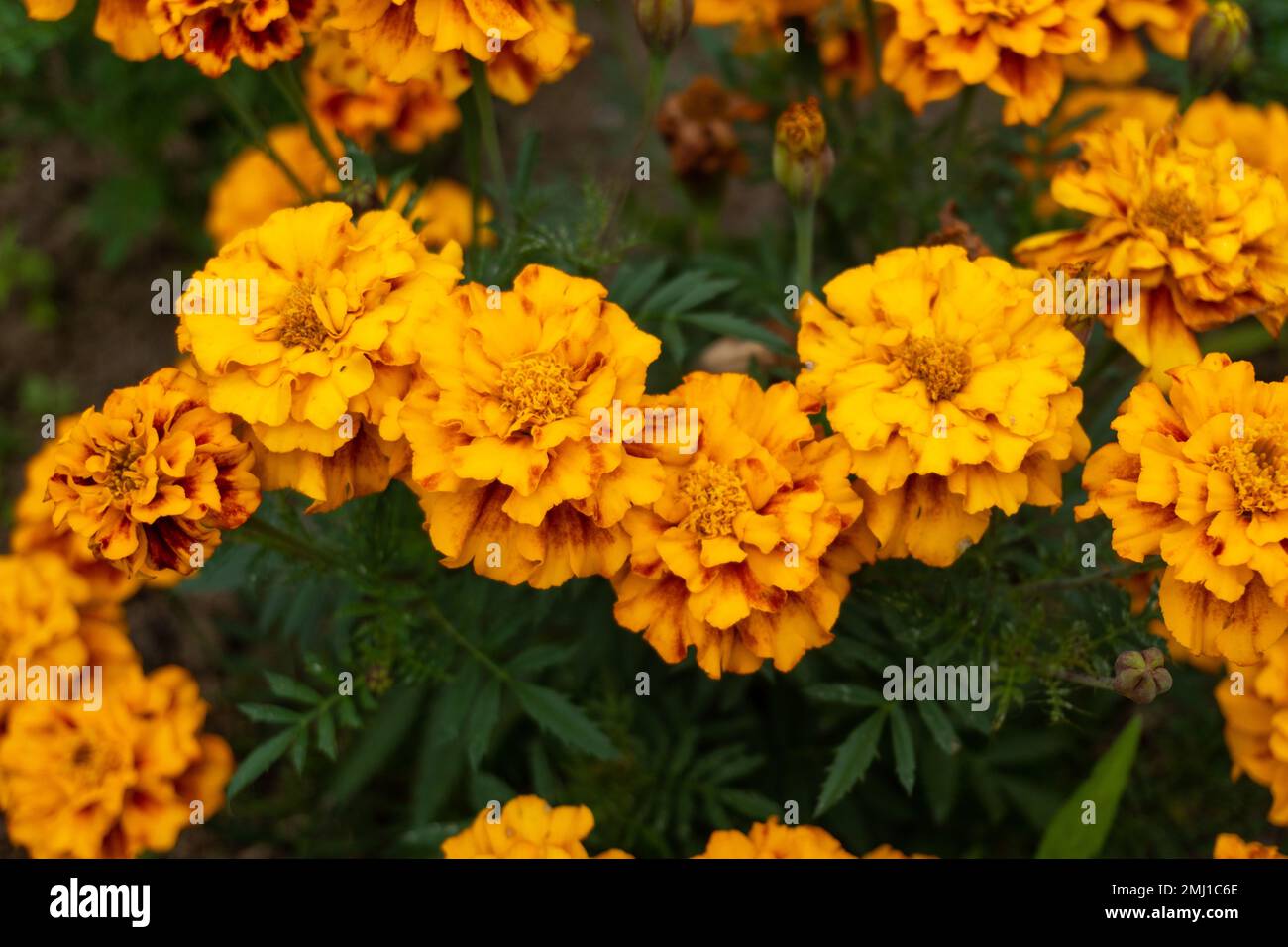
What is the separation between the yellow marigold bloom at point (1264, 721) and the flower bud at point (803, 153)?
0.92m

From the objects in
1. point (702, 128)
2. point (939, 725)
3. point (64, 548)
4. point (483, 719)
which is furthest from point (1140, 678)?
point (64, 548)

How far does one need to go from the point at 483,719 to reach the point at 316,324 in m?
0.66

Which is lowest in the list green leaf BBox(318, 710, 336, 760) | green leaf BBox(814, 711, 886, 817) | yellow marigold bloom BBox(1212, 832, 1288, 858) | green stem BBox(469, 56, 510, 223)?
yellow marigold bloom BBox(1212, 832, 1288, 858)

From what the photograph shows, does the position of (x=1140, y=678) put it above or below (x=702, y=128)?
below

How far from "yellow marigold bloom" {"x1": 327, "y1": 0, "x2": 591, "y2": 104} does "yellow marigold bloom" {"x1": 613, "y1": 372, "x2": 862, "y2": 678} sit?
515 millimetres

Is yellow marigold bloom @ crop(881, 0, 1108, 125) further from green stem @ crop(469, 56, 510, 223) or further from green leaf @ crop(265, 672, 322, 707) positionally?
green leaf @ crop(265, 672, 322, 707)

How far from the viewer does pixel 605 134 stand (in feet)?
12.5

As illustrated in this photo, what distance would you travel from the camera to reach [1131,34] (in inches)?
81.4

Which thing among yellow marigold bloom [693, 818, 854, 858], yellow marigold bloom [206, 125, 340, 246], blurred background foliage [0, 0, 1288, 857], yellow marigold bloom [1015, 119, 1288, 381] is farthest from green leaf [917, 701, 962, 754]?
yellow marigold bloom [206, 125, 340, 246]

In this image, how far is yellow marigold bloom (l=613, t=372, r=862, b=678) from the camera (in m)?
1.49

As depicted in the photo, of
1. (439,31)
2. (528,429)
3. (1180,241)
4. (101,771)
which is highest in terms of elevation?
(439,31)

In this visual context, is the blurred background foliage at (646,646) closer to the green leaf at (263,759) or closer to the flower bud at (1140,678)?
the green leaf at (263,759)

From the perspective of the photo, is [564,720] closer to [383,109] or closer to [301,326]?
[301,326]

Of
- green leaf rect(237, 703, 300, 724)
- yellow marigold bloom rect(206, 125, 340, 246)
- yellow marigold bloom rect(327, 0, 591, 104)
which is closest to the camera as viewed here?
yellow marigold bloom rect(327, 0, 591, 104)
